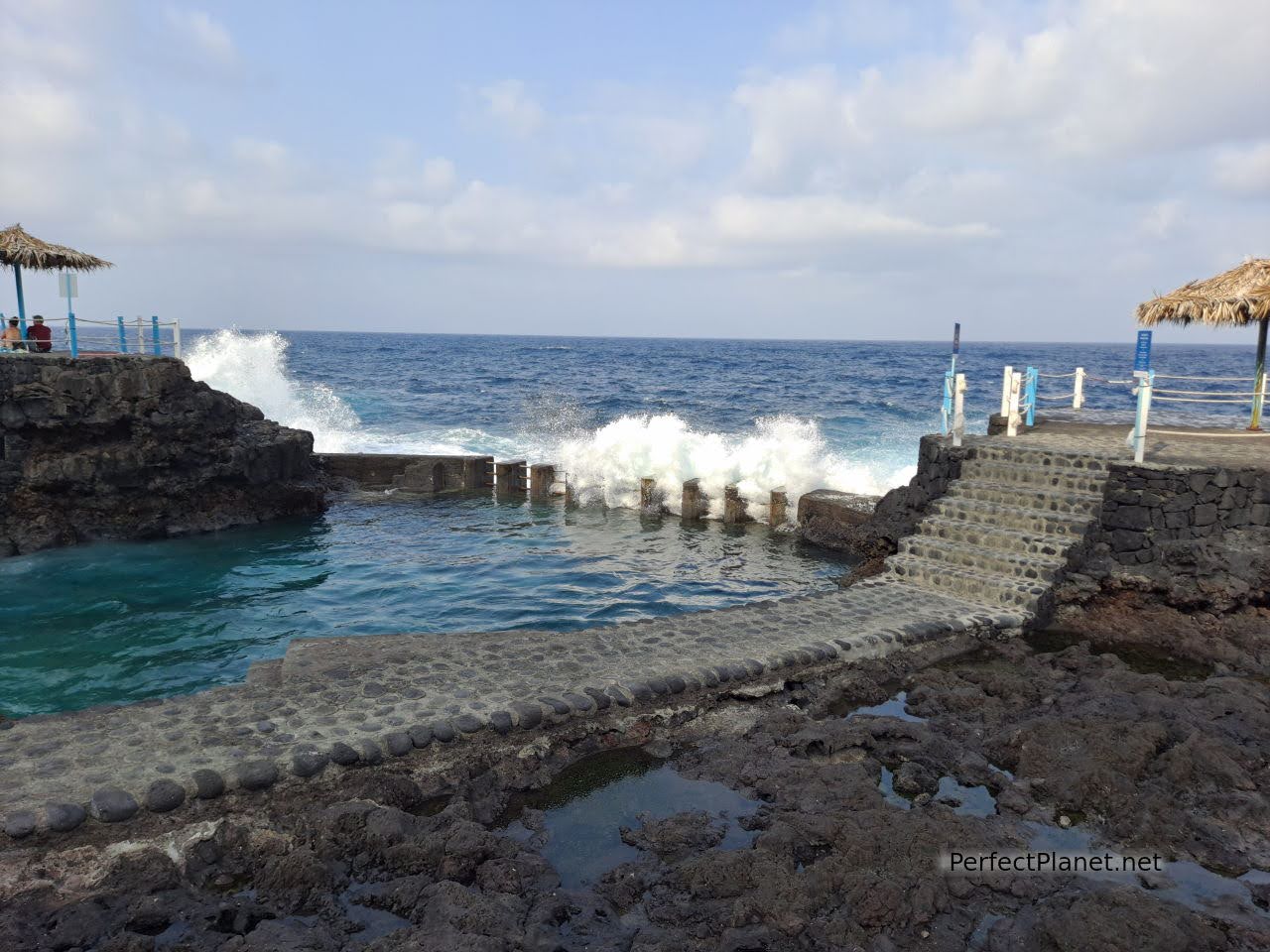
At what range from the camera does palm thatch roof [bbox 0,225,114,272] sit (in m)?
15.6

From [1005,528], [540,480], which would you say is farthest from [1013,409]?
[540,480]

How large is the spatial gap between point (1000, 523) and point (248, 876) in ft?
29.8

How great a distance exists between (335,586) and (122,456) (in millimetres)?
5990

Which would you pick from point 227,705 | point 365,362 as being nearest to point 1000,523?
point 227,705

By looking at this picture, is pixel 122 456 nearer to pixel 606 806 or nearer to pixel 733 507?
pixel 733 507

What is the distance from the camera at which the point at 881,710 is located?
7.36 m

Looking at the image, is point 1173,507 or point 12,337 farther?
point 12,337

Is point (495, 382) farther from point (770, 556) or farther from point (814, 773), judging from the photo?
point (814, 773)

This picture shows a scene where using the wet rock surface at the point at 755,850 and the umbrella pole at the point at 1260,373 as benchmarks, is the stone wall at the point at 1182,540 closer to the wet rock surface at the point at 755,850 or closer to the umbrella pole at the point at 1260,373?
the wet rock surface at the point at 755,850

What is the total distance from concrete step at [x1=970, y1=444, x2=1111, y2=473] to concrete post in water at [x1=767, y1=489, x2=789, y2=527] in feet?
15.8

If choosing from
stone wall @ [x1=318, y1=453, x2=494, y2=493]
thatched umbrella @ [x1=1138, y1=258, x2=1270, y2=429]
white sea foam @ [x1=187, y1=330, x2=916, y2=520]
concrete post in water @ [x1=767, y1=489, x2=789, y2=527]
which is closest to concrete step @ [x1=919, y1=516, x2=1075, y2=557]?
thatched umbrella @ [x1=1138, y1=258, x2=1270, y2=429]

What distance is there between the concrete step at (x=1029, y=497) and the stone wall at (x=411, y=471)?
11.2 m

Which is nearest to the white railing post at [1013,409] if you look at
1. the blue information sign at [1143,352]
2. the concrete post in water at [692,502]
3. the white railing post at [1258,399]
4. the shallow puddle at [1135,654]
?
the blue information sign at [1143,352]

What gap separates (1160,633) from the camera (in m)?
9.02
